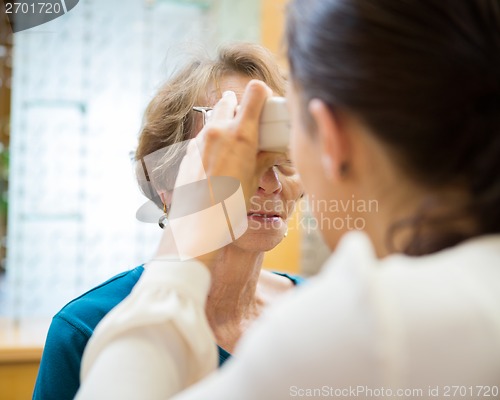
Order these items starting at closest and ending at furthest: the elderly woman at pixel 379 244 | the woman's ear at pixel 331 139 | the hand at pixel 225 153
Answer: the elderly woman at pixel 379 244
the woman's ear at pixel 331 139
the hand at pixel 225 153

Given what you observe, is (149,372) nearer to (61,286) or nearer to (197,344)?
(197,344)

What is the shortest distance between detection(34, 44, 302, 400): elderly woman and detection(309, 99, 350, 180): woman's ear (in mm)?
521

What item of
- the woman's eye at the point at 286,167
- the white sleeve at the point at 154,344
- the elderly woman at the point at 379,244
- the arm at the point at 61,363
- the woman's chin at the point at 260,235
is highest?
the elderly woman at the point at 379,244

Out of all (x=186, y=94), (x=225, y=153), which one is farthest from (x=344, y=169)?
(x=186, y=94)

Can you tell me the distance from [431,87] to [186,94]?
76 cm

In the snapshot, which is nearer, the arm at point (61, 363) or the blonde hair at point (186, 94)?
the arm at point (61, 363)

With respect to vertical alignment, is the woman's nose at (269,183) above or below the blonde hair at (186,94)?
below

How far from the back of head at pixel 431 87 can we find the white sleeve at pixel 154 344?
0.23 m

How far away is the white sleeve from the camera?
0.55m

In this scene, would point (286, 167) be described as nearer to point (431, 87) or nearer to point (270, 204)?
point (270, 204)

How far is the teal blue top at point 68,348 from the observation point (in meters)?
1.03

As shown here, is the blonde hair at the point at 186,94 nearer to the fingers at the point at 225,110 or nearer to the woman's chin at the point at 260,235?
the woman's chin at the point at 260,235

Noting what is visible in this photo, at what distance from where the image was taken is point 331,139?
54 centimetres

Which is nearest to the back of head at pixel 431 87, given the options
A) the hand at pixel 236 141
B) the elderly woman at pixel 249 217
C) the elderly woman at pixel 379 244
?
the elderly woman at pixel 379 244
